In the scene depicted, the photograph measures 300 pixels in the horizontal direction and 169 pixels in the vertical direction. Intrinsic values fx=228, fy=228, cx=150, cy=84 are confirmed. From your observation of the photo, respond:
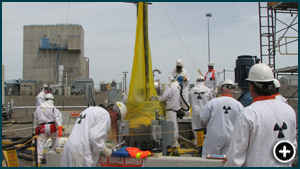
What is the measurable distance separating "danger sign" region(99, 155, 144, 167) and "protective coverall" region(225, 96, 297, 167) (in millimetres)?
1612

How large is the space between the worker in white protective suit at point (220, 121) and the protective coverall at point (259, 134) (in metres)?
1.87

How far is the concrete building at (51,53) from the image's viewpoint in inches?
1896

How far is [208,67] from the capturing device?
9.34 metres

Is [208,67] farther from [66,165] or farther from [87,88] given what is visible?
[66,165]

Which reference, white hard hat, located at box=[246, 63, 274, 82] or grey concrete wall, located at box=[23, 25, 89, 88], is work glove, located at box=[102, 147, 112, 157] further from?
grey concrete wall, located at box=[23, 25, 89, 88]

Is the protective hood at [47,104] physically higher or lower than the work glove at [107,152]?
higher

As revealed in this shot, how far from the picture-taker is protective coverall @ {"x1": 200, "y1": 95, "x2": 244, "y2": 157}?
4.23m

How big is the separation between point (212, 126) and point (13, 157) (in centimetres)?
384

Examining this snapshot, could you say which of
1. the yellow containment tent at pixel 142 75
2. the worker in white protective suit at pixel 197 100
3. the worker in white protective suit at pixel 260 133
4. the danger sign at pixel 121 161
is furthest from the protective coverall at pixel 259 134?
the worker in white protective suit at pixel 197 100

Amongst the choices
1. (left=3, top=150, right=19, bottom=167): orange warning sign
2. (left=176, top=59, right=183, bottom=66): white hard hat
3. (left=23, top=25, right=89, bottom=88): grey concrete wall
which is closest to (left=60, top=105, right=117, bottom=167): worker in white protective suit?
(left=3, top=150, right=19, bottom=167): orange warning sign

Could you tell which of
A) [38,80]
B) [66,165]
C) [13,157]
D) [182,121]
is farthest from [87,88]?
[38,80]

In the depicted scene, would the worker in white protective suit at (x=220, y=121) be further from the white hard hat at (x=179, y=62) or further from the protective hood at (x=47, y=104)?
the protective hood at (x=47, y=104)

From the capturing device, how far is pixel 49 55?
4909cm

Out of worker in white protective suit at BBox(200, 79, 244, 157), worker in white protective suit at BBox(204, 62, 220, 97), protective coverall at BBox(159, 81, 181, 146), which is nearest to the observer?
worker in white protective suit at BBox(200, 79, 244, 157)
